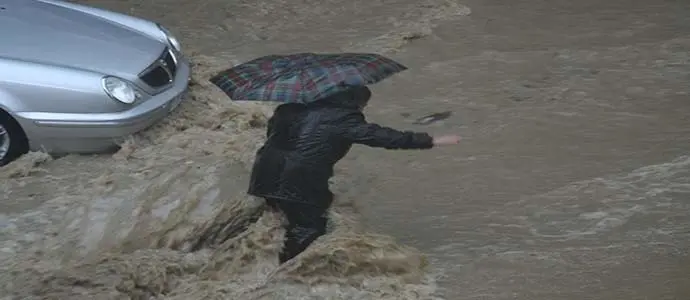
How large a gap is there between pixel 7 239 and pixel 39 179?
2.59 ft

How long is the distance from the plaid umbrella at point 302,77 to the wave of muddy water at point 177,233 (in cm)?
67

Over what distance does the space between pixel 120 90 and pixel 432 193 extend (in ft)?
6.51

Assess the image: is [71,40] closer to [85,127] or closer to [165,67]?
[165,67]

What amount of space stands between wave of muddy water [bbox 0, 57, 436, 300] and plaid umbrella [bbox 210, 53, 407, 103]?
666 millimetres

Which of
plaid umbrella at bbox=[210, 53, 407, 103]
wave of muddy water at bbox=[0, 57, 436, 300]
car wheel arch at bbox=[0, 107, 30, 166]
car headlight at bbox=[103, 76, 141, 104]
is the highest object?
plaid umbrella at bbox=[210, 53, 407, 103]

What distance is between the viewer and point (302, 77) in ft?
15.3

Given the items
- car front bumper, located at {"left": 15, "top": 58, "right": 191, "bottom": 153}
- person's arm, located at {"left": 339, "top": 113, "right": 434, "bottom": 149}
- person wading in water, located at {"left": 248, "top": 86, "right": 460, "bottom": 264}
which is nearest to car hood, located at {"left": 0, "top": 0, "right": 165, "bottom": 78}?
car front bumper, located at {"left": 15, "top": 58, "right": 191, "bottom": 153}

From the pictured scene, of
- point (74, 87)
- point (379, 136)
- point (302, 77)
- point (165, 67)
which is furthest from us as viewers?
point (165, 67)

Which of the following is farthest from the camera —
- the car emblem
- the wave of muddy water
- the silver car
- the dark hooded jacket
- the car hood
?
the car emblem

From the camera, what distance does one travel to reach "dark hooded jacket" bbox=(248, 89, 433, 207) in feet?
15.3

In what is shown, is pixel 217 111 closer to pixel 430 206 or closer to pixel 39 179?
pixel 39 179

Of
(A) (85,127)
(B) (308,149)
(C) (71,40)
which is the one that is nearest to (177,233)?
(B) (308,149)

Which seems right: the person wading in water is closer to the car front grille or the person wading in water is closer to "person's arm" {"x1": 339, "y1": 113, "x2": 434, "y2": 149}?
"person's arm" {"x1": 339, "y1": 113, "x2": 434, "y2": 149}

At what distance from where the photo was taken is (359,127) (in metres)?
4.62
